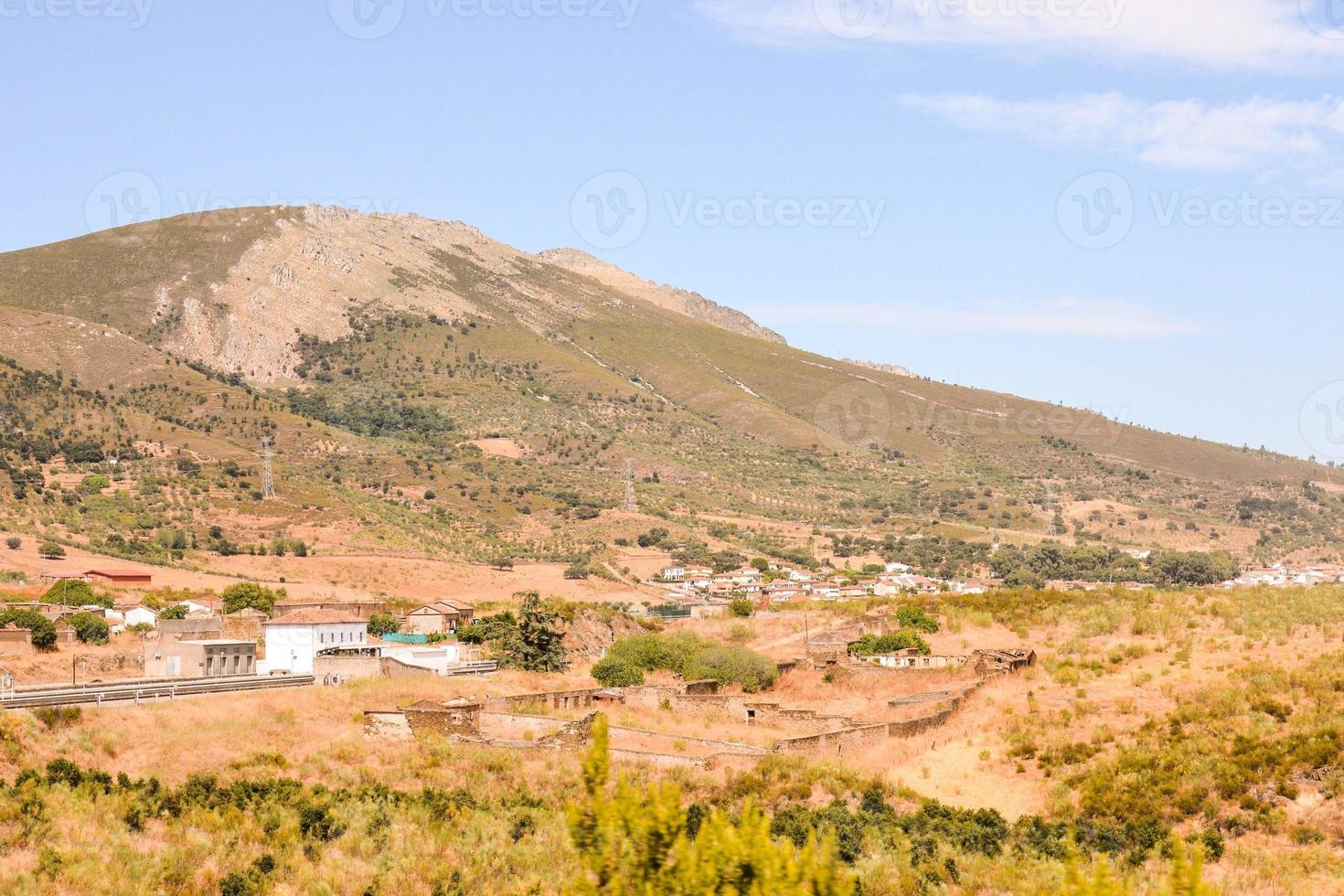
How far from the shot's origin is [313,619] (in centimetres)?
4647

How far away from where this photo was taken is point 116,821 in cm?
2316

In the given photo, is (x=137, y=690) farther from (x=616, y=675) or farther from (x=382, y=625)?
(x=382, y=625)

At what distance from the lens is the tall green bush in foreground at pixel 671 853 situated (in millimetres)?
10586

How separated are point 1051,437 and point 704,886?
177501 mm

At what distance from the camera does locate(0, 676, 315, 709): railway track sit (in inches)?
1178

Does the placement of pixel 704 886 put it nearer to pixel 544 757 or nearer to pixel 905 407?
pixel 544 757

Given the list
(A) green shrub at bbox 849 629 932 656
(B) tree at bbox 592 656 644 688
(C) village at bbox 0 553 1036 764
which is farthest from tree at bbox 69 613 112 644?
(A) green shrub at bbox 849 629 932 656

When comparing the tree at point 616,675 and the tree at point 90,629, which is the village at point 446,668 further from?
the tree at point 616,675

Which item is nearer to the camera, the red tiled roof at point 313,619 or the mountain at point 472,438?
the red tiled roof at point 313,619

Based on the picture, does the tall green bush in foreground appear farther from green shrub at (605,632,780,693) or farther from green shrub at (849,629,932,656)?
green shrub at (849,629,932,656)

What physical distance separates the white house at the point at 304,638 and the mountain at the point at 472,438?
35.7 m

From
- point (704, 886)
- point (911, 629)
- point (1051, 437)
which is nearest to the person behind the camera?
point (704, 886)

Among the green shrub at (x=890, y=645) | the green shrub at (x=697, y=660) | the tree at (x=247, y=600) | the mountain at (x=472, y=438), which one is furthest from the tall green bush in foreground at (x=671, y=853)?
the mountain at (x=472, y=438)

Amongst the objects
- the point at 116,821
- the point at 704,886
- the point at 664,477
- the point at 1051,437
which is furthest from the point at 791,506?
the point at 704,886
